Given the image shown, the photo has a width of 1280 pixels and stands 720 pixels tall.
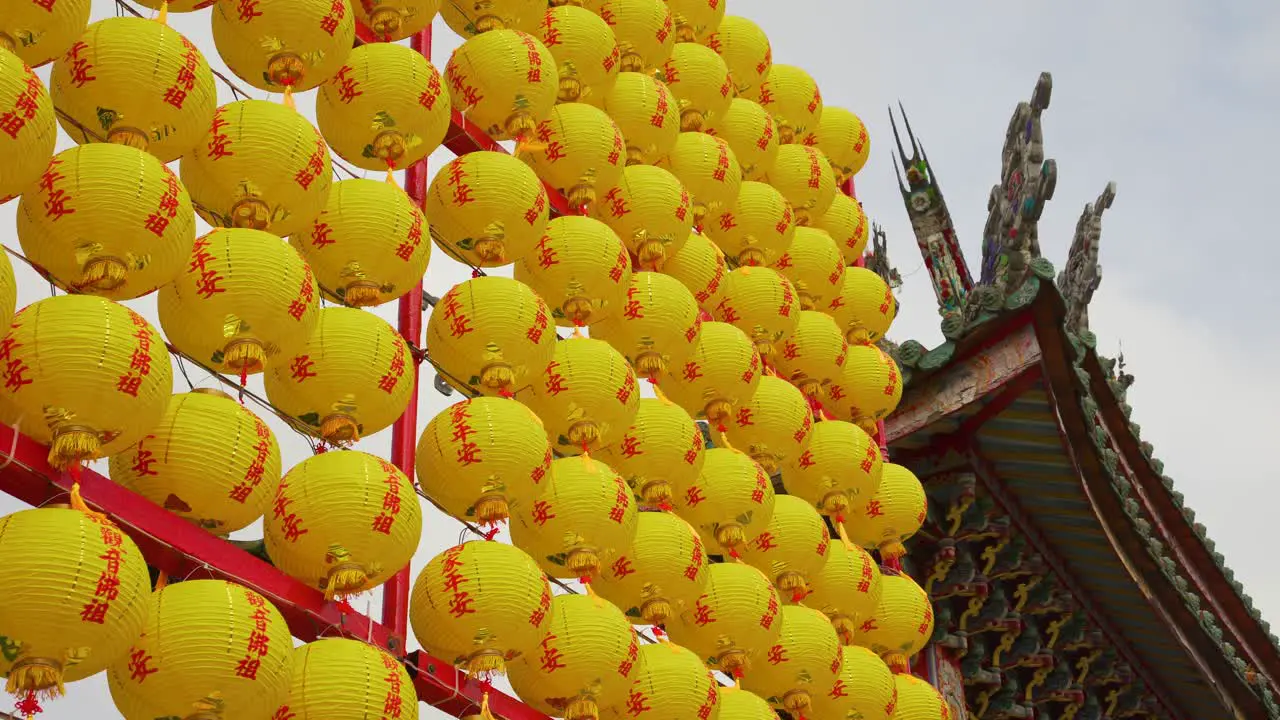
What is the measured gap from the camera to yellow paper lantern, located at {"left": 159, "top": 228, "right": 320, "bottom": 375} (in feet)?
18.3

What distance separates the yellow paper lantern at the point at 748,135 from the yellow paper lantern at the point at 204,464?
4.80 metres

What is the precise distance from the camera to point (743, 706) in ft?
24.0

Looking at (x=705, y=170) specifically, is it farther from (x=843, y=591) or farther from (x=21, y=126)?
(x=21, y=126)

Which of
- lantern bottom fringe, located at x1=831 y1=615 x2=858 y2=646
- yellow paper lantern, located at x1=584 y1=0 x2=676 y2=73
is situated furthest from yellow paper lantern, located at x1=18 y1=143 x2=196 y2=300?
lantern bottom fringe, located at x1=831 y1=615 x2=858 y2=646

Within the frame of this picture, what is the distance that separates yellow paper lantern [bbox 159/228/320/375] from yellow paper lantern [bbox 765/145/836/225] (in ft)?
16.2

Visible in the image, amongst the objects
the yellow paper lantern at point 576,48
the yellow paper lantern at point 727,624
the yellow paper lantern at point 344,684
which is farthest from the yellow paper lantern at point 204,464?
the yellow paper lantern at point 576,48

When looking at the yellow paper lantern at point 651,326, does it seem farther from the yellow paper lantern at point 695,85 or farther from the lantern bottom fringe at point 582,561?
the yellow paper lantern at point 695,85

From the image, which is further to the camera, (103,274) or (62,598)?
(103,274)

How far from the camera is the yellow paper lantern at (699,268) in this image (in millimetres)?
8672

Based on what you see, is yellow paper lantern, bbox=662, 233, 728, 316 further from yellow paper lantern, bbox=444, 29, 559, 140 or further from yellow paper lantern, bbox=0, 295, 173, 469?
yellow paper lantern, bbox=0, 295, 173, 469

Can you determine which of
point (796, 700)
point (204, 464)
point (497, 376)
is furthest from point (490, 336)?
point (796, 700)

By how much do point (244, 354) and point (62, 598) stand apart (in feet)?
4.27

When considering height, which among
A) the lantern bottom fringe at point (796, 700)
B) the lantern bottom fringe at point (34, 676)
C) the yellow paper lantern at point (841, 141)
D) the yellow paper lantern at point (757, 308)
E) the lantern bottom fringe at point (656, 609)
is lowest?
the lantern bottom fringe at point (34, 676)

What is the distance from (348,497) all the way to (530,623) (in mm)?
856
